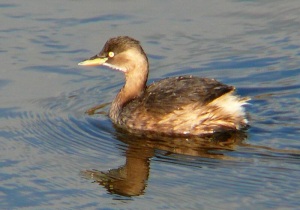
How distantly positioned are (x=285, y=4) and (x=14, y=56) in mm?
3993

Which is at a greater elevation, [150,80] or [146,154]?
[150,80]

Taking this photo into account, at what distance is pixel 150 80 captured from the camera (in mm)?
11398

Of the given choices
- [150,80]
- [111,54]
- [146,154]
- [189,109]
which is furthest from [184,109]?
[150,80]

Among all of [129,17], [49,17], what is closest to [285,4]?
[129,17]

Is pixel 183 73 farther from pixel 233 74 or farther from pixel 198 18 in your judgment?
pixel 198 18

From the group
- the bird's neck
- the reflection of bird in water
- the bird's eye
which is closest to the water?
the reflection of bird in water

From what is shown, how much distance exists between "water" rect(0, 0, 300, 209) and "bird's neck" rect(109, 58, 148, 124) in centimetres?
25

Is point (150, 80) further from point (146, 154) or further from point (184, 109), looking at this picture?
point (146, 154)

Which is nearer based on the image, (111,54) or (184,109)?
(184,109)

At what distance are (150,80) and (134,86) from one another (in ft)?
3.04

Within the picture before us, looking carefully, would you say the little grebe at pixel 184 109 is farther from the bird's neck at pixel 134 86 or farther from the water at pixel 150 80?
the water at pixel 150 80

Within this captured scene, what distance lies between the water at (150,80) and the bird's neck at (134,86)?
0.25m

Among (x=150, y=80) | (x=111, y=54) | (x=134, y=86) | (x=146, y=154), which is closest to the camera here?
(x=146, y=154)

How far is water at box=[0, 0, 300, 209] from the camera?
8.07 m
